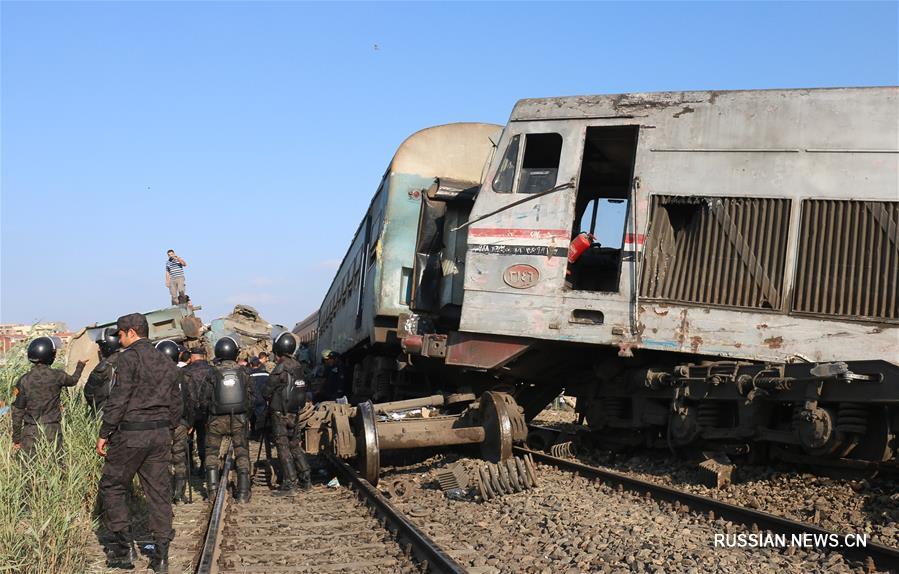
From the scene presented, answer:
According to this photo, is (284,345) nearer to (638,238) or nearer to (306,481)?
(306,481)

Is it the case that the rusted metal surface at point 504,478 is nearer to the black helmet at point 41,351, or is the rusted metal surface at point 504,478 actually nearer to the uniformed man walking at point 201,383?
the uniformed man walking at point 201,383

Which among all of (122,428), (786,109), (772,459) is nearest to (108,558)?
(122,428)

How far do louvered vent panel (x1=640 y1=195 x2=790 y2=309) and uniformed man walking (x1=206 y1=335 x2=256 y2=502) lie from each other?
4.46 m

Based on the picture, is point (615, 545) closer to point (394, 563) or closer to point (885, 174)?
point (394, 563)

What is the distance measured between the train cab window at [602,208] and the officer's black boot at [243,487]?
400cm

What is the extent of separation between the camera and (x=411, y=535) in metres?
6.23

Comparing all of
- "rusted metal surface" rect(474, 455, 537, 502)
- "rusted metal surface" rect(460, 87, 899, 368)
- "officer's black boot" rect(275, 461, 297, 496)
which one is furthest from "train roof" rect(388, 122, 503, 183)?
"rusted metal surface" rect(474, 455, 537, 502)

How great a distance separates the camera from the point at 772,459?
26.3 ft

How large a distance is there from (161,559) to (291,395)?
3714mm

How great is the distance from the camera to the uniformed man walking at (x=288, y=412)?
959 centimetres

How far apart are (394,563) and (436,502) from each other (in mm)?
2337

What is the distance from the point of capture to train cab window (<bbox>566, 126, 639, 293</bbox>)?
9039mm

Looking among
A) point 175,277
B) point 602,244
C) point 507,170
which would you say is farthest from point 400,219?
point 175,277

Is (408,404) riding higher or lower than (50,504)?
higher
